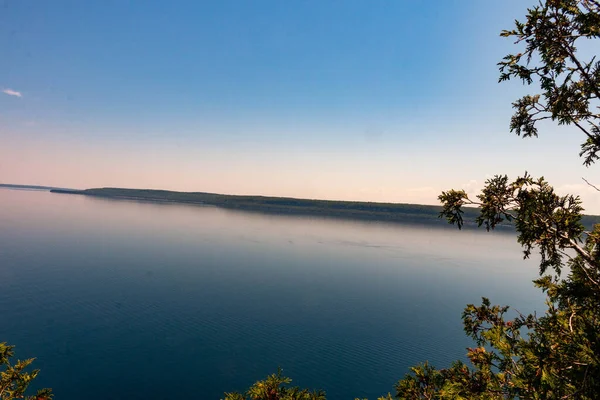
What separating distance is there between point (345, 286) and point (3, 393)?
2677 inches

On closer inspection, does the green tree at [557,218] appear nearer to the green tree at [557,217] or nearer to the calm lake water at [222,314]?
the green tree at [557,217]

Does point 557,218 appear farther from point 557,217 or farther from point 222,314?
point 222,314

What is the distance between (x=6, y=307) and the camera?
5231cm

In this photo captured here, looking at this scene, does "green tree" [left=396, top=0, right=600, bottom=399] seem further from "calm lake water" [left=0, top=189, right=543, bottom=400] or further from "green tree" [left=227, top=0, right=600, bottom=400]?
"calm lake water" [left=0, top=189, right=543, bottom=400]

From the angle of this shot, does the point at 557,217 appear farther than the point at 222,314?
No

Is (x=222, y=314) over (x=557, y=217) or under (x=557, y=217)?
under

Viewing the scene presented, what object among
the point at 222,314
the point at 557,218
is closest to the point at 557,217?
the point at 557,218

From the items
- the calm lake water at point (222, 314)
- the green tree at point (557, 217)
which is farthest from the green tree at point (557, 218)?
the calm lake water at point (222, 314)

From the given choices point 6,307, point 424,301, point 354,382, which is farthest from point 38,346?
point 424,301

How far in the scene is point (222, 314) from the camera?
55125mm

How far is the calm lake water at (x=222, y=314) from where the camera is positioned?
3833cm

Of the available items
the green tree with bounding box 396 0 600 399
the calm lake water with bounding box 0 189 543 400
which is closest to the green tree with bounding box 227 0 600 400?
the green tree with bounding box 396 0 600 399

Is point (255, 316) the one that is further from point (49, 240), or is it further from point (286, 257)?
point (49, 240)

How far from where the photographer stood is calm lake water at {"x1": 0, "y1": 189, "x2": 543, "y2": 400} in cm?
3833
